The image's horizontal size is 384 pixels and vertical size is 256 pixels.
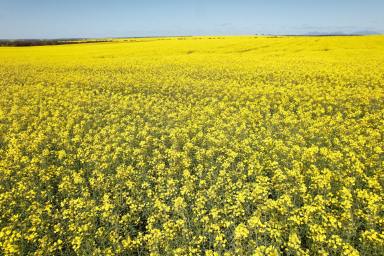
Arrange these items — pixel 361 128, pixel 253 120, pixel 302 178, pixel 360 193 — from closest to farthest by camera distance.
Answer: pixel 360 193
pixel 302 178
pixel 361 128
pixel 253 120

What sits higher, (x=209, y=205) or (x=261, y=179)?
(x=261, y=179)


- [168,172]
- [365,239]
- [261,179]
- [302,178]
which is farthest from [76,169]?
[365,239]

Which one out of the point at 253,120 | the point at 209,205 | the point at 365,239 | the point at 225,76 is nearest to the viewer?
the point at 365,239

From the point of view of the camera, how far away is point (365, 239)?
5133 mm

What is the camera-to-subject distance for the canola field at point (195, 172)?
557cm

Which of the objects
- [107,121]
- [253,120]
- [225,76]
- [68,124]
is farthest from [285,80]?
[68,124]

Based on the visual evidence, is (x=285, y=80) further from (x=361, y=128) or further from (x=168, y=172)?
(x=168, y=172)

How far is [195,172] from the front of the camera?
877 cm

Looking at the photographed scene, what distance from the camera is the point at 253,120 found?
489 inches

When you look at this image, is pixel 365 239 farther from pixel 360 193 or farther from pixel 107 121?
pixel 107 121

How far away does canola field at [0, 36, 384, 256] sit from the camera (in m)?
5.57

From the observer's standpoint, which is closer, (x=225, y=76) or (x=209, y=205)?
(x=209, y=205)

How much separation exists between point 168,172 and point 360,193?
436 centimetres

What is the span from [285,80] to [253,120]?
395 inches
